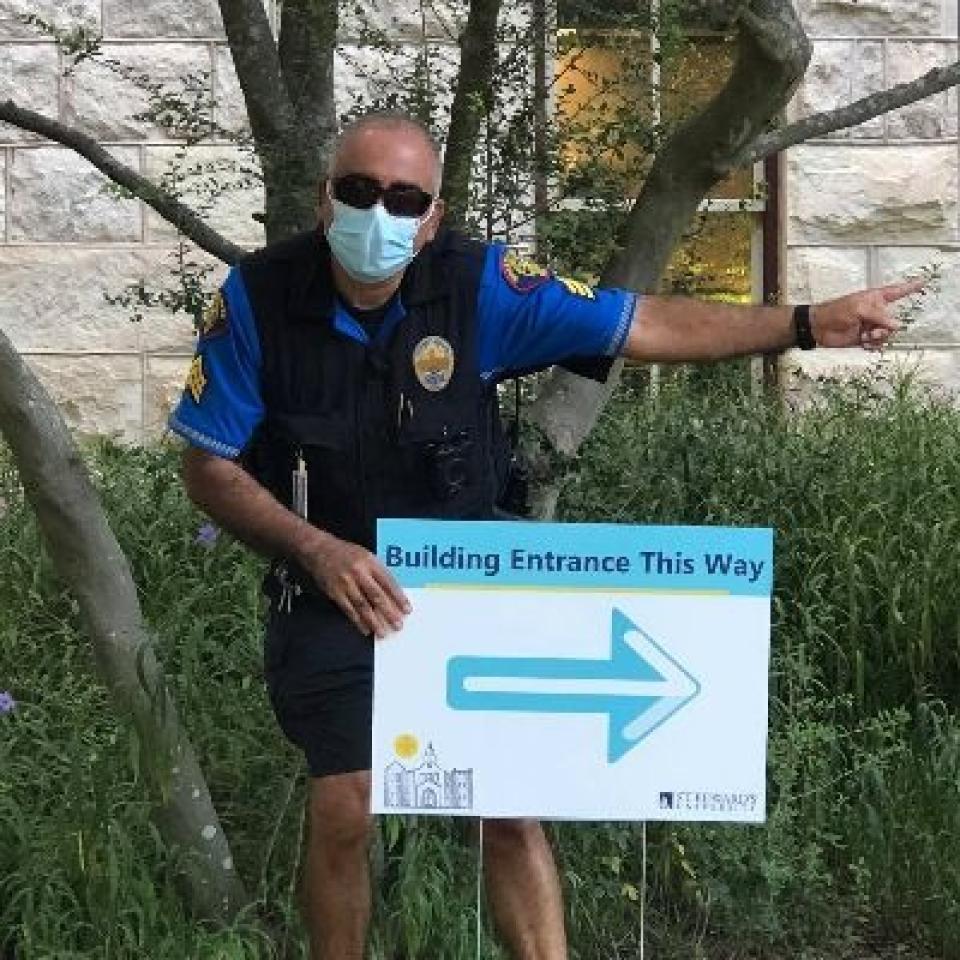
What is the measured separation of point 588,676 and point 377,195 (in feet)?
3.07

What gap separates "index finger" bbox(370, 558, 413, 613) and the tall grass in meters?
0.76

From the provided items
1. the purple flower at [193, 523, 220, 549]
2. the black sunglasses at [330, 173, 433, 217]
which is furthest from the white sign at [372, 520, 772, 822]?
the purple flower at [193, 523, 220, 549]

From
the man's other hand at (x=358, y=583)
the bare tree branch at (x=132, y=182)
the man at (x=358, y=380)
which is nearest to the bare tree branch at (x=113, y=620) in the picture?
the man at (x=358, y=380)

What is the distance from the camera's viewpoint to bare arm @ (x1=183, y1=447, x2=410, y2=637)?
122 inches

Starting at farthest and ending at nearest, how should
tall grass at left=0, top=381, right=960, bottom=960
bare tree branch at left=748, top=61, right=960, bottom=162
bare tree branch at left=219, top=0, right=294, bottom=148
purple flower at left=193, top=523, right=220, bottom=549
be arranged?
purple flower at left=193, top=523, right=220, bottom=549 → bare tree branch at left=748, top=61, right=960, bottom=162 → bare tree branch at left=219, top=0, right=294, bottom=148 → tall grass at left=0, top=381, right=960, bottom=960

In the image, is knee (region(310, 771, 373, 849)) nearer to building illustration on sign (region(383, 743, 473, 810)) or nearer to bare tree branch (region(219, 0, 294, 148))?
building illustration on sign (region(383, 743, 473, 810))

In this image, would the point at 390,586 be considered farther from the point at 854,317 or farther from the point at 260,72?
the point at 260,72

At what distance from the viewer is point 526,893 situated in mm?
3363

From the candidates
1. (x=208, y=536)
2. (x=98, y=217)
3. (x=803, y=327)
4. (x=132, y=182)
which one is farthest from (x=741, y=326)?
(x=98, y=217)

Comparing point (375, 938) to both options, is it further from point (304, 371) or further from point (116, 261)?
point (116, 261)

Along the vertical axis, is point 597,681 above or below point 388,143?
below

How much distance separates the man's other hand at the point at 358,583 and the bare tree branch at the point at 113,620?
0.59 metres

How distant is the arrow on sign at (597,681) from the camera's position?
3.17m

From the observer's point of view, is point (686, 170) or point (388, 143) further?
point (686, 170)
